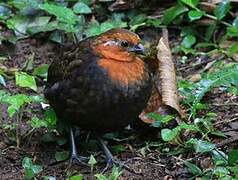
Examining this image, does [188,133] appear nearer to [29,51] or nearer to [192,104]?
[192,104]

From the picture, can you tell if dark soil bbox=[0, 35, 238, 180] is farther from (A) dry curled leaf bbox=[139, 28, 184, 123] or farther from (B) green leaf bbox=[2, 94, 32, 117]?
(B) green leaf bbox=[2, 94, 32, 117]

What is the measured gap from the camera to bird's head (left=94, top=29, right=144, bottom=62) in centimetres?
450

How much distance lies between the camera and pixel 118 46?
14.8 feet

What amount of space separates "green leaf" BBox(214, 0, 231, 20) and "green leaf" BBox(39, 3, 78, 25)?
1225mm

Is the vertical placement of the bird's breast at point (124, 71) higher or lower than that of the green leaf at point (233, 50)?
higher

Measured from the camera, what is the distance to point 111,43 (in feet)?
14.8

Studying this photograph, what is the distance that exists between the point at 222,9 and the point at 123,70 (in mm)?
1934

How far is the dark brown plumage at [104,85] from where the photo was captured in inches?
172

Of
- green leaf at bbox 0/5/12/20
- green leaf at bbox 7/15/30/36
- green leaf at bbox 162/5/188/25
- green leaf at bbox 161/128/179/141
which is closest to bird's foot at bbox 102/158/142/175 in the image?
green leaf at bbox 161/128/179/141

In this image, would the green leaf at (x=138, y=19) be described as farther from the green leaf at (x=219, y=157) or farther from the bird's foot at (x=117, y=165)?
→ the green leaf at (x=219, y=157)

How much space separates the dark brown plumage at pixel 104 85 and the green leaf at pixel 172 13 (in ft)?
5.85

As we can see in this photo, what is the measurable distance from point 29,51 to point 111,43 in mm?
2007

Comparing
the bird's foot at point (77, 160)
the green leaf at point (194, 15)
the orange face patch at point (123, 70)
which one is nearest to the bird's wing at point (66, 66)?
the orange face patch at point (123, 70)

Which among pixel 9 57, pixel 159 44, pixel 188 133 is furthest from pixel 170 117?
pixel 9 57
